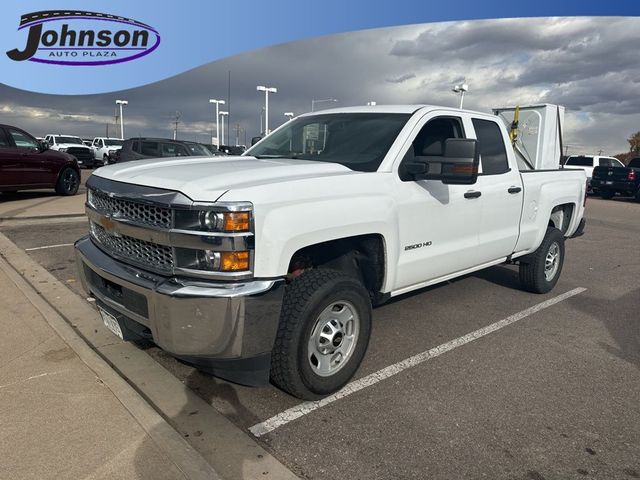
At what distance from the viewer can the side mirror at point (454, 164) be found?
11.1 ft

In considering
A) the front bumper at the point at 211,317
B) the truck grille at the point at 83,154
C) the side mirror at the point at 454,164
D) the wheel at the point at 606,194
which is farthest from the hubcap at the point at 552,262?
the truck grille at the point at 83,154

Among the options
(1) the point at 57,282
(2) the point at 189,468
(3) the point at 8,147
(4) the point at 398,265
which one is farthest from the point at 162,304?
(3) the point at 8,147

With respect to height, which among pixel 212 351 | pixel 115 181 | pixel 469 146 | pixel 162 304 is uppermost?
pixel 469 146

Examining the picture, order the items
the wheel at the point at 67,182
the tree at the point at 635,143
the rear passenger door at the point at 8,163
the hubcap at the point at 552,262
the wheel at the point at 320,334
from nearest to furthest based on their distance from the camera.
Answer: the wheel at the point at 320,334 < the hubcap at the point at 552,262 < the rear passenger door at the point at 8,163 < the wheel at the point at 67,182 < the tree at the point at 635,143

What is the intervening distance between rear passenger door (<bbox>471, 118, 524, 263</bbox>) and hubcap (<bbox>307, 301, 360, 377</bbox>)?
1756 mm

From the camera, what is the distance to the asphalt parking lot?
2.67 m

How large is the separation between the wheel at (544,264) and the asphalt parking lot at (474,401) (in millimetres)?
319

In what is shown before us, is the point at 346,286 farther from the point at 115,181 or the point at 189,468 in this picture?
the point at 115,181

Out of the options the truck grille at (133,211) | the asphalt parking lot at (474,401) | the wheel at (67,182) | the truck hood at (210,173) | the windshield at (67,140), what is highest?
the windshield at (67,140)

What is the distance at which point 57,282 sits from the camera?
214 inches

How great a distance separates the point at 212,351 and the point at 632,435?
2.53 metres

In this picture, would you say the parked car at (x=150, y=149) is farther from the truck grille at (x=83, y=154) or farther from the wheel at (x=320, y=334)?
the truck grille at (x=83, y=154)

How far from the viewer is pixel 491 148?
15.6ft

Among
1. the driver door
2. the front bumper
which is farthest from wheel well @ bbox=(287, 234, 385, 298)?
the front bumper
